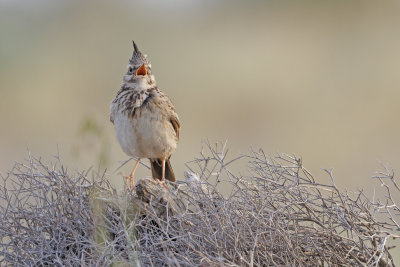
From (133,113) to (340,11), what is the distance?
12189mm

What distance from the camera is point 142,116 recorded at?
620cm

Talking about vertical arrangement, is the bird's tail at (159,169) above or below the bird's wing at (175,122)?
below

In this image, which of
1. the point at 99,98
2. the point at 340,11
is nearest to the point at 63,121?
the point at 99,98

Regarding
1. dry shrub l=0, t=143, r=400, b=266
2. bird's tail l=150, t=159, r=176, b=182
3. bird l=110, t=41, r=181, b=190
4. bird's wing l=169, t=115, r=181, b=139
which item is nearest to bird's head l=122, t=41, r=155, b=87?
bird l=110, t=41, r=181, b=190

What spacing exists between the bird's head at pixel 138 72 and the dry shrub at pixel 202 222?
174 cm

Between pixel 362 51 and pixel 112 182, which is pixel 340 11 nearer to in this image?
pixel 362 51

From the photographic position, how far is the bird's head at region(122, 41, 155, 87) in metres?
6.33

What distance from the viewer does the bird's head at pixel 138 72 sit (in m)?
6.33

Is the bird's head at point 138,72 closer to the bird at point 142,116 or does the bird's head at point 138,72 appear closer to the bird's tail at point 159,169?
the bird at point 142,116

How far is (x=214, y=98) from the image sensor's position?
13.4 m

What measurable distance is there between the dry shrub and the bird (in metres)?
1.51

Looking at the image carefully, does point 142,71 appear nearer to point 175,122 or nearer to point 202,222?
point 175,122

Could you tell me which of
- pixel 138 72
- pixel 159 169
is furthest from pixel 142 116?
pixel 159 169

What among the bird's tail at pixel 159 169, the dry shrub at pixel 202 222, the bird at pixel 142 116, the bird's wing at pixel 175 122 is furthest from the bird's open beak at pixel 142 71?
the dry shrub at pixel 202 222
